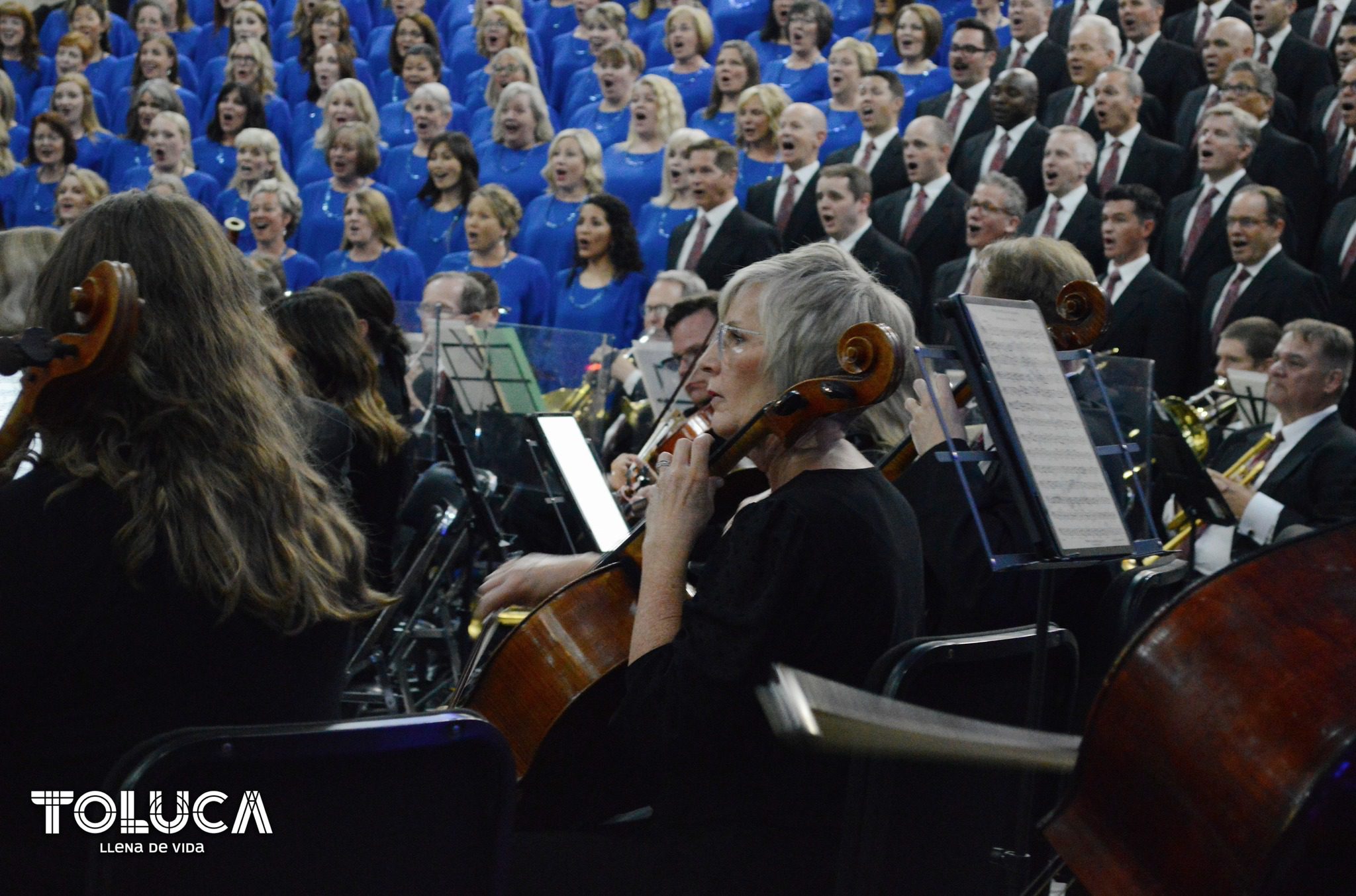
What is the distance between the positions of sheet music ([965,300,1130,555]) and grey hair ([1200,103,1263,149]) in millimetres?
4576

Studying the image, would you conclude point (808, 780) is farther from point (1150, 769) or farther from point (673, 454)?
point (1150, 769)

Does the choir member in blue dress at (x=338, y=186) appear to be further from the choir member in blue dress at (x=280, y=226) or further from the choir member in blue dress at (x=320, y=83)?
the choir member in blue dress at (x=320, y=83)

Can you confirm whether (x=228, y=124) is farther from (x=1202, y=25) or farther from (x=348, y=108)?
(x=1202, y=25)

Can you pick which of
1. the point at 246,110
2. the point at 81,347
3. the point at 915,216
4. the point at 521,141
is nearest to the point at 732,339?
the point at 81,347

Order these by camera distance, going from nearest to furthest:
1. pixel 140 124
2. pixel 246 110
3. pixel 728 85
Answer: pixel 728 85 → pixel 140 124 → pixel 246 110

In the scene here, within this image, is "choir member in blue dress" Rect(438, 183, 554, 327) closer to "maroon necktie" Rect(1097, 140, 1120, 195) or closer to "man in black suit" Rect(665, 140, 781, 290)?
"man in black suit" Rect(665, 140, 781, 290)

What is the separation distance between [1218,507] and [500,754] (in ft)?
9.41

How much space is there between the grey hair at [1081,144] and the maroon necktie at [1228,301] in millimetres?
928

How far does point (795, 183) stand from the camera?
24.1 ft

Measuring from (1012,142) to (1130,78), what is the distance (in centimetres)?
→ 60

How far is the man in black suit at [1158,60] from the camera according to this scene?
7.27m

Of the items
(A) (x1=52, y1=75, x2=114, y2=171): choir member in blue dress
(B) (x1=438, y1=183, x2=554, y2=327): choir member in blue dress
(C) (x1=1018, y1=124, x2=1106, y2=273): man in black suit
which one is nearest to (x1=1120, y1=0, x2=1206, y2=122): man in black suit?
(C) (x1=1018, y1=124, x2=1106, y2=273): man in black suit

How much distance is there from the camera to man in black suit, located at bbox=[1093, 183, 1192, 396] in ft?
18.6

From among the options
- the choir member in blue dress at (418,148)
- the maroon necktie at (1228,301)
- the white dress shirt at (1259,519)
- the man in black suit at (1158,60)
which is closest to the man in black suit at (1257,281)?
the maroon necktie at (1228,301)
